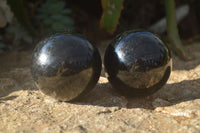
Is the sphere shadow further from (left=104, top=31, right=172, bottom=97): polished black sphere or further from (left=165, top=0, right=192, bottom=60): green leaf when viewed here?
(left=165, top=0, right=192, bottom=60): green leaf

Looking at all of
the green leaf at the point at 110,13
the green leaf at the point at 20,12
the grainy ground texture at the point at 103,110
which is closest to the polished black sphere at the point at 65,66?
the grainy ground texture at the point at 103,110

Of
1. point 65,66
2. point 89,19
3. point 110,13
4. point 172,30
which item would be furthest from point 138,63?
point 89,19

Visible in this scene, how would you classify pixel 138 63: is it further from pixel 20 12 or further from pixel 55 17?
pixel 20 12

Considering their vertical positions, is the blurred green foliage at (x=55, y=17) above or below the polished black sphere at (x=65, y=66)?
above

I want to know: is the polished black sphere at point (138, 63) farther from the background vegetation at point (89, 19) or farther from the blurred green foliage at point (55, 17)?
the blurred green foliage at point (55, 17)

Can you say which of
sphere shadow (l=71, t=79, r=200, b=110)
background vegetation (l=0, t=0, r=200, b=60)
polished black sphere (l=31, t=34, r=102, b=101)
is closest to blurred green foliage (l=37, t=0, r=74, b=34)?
background vegetation (l=0, t=0, r=200, b=60)
